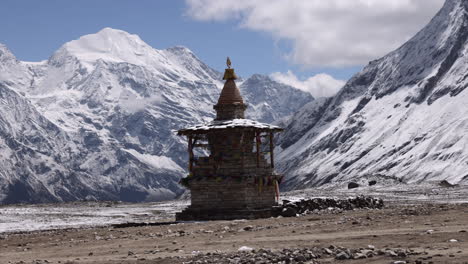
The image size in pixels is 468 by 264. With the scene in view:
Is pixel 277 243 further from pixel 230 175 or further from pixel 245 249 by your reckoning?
pixel 230 175

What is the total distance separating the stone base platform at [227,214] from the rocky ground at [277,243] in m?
7.95

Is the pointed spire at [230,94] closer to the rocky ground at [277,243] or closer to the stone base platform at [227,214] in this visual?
the stone base platform at [227,214]

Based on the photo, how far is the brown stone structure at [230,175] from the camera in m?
46.3

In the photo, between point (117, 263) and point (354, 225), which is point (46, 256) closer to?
point (117, 263)

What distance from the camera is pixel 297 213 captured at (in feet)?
149

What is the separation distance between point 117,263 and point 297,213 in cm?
2437

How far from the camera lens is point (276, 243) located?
25125 millimetres

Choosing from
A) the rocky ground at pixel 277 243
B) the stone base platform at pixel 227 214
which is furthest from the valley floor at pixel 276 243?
the stone base platform at pixel 227 214

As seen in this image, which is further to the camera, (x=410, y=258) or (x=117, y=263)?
(x=117, y=263)

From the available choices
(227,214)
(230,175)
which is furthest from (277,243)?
(230,175)

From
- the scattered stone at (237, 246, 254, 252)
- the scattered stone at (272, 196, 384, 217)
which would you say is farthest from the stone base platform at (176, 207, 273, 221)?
the scattered stone at (237, 246, 254, 252)

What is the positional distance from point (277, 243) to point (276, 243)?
1.4 inches

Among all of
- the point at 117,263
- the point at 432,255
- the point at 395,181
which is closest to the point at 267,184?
the point at 117,263

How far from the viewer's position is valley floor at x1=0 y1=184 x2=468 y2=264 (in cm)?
1975
